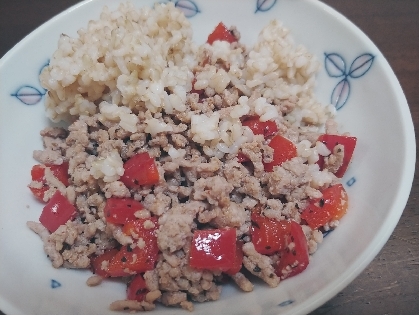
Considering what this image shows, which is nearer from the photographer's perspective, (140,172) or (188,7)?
(140,172)

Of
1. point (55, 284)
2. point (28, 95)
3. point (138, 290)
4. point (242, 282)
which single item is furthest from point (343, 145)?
point (28, 95)

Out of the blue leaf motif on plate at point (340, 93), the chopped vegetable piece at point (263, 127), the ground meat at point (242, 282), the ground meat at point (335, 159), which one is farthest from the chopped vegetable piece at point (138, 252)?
the blue leaf motif on plate at point (340, 93)

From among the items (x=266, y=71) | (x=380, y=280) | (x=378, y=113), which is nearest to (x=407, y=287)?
(x=380, y=280)

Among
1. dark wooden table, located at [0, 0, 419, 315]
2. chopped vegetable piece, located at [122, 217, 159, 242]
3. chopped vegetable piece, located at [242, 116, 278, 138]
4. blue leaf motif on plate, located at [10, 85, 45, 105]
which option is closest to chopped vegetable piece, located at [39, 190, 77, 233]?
chopped vegetable piece, located at [122, 217, 159, 242]

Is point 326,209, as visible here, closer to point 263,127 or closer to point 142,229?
point 263,127

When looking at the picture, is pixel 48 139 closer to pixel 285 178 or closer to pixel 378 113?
pixel 285 178

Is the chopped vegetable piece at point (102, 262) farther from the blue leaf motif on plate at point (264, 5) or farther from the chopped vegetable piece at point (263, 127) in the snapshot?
the blue leaf motif on plate at point (264, 5)
